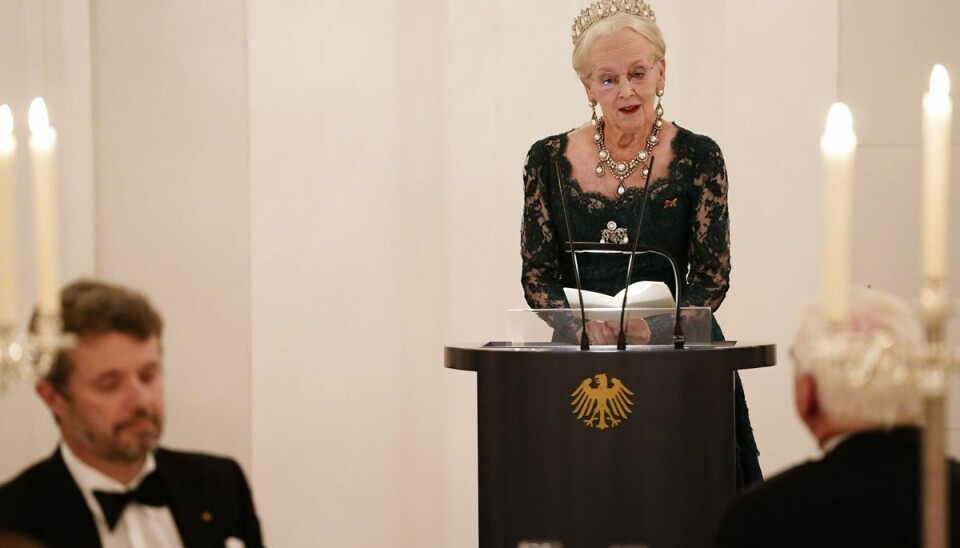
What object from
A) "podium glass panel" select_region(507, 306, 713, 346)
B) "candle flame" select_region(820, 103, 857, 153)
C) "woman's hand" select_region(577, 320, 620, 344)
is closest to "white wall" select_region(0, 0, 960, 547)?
"podium glass panel" select_region(507, 306, 713, 346)

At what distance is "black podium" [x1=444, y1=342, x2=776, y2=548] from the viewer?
3.31 m

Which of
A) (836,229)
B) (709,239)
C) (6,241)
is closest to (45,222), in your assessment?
(6,241)

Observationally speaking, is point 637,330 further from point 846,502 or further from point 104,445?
point 104,445

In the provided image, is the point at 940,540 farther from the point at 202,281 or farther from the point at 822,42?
the point at 822,42

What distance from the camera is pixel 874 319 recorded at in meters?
2.10

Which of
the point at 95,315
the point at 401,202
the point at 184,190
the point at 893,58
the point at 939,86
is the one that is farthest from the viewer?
the point at 401,202

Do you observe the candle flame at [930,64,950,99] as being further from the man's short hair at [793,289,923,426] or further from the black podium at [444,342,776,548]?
the black podium at [444,342,776,548]

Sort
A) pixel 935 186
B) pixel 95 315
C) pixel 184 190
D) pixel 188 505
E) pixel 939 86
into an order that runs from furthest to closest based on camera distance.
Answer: pixel 184 190
pixel 188 505
pixel 95 315
pixel 939 86
pixel 935 186

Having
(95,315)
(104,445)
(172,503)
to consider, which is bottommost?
(172,503)

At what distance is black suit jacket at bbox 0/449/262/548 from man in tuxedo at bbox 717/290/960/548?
87cm

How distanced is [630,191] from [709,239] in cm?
33

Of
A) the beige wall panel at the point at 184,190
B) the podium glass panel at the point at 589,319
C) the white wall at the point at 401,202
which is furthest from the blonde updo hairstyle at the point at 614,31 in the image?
the beige wall panel at the point at 184,190

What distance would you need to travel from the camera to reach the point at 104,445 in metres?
2.11

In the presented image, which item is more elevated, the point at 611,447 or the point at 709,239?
the point at 709,239
